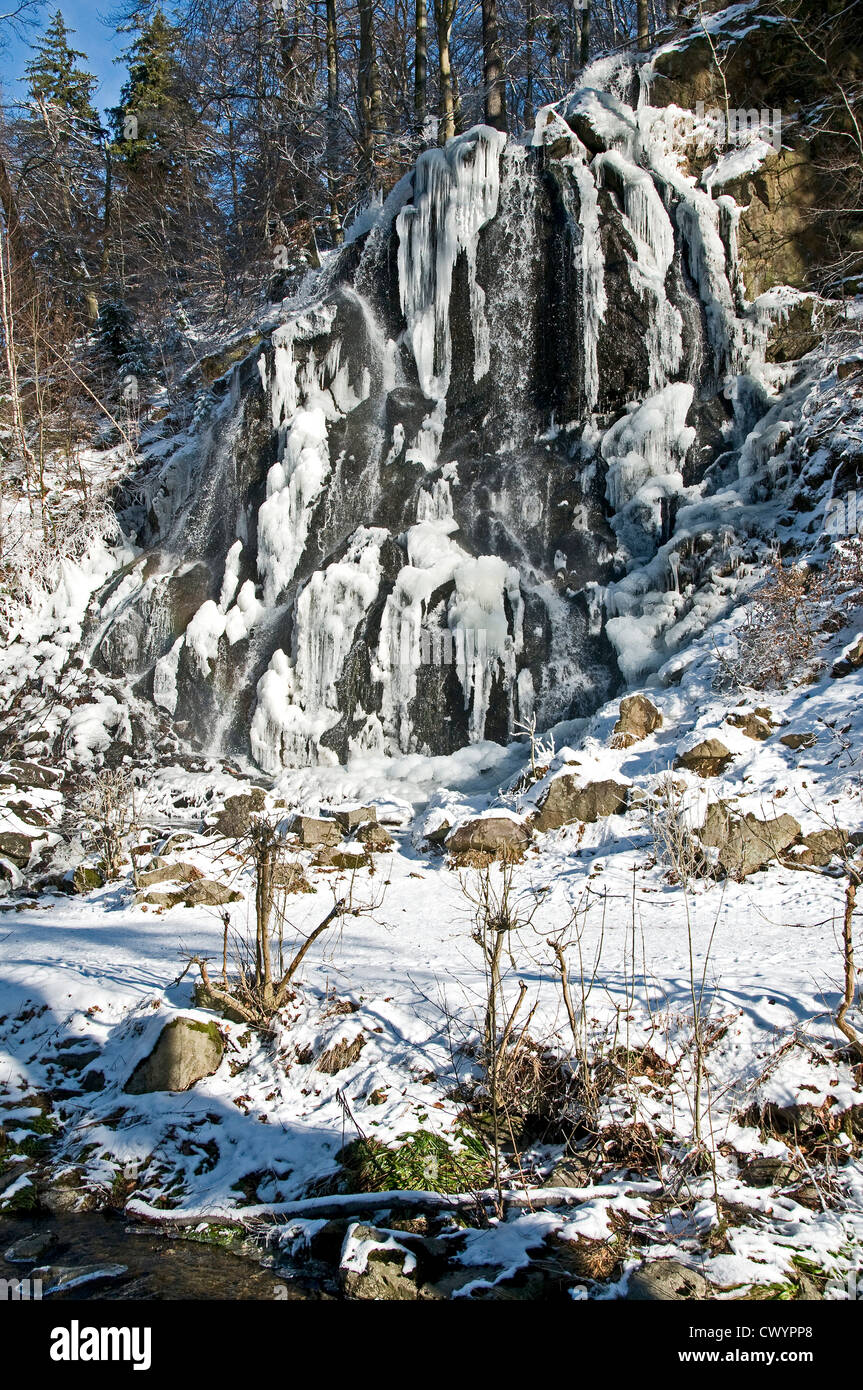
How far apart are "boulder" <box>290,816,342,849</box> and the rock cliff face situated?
3.24m

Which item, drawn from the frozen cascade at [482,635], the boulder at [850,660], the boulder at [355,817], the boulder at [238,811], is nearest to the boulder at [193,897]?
the boulder at [355,817]

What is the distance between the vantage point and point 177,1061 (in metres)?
4.48

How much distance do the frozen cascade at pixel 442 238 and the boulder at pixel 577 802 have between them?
819 centimetres

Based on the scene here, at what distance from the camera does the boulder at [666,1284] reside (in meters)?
2.87

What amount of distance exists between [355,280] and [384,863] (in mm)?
10867

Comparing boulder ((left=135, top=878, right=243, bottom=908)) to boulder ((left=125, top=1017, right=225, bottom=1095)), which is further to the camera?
boulder ((left=135, top=878, right=243, bottom=908))

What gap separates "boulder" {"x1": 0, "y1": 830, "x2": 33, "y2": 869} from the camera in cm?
925

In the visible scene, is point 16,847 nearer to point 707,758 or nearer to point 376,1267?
point 707,758

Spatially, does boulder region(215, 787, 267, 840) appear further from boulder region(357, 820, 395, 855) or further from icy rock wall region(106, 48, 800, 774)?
boulder region(357, 820, 395, 855)

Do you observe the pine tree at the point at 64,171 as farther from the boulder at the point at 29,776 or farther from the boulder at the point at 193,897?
the boulder at the point at 193,897

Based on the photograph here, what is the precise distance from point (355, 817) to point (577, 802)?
262 cm

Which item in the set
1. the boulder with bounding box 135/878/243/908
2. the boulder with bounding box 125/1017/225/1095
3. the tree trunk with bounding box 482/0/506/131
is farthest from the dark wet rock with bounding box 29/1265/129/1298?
the tree trunk with bounding box 482/0/506/131

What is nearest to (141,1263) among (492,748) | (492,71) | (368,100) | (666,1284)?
(666,1284)
